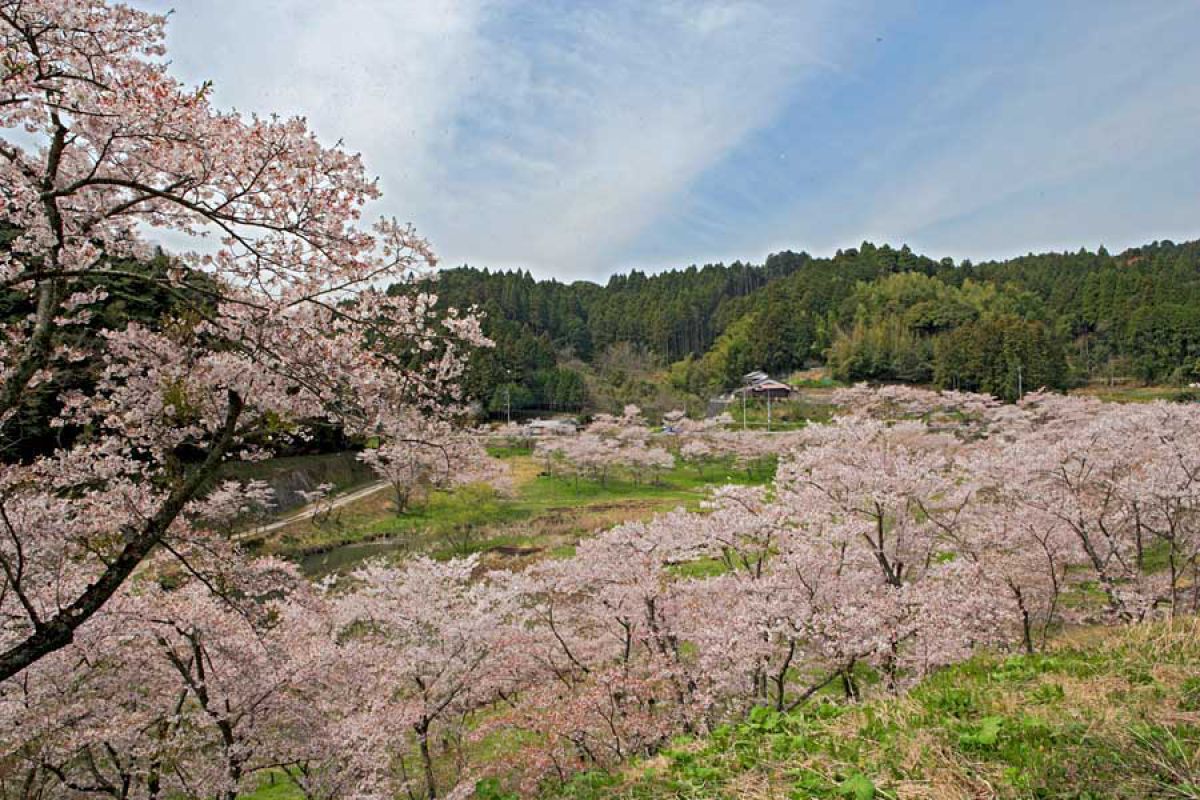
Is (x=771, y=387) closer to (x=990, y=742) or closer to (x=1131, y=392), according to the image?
(x=1131, y=392)

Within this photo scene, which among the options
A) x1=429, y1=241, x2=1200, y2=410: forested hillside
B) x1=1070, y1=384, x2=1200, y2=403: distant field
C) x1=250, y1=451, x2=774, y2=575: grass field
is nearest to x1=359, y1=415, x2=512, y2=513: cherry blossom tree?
x1=250, y1=451, x2=774, y2=575: grass field

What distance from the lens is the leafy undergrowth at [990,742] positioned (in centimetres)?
280

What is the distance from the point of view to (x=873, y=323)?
72.9m

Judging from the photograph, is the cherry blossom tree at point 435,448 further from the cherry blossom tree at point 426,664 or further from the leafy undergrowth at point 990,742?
the cherry blossom tree at point 426,664

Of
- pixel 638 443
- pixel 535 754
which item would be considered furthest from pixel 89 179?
pixel 638 443

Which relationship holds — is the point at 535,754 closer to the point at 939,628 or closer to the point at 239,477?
the point at 939,628

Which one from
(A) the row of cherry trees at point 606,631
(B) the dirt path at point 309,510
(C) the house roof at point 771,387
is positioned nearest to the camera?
(A) the row of cherry trees at point 606,631

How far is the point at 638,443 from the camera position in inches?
1698

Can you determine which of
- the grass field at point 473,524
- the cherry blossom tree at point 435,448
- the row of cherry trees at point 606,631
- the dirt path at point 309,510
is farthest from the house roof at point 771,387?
the cherry blossom tree at point 435,448

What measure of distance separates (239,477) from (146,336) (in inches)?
1055

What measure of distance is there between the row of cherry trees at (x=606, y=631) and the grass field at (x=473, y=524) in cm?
1215

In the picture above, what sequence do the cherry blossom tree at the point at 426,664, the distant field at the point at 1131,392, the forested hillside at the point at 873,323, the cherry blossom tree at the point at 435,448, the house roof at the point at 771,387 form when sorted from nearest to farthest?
the cherry blossom tree at the point at 435,448
the cherry blossom tree at the point at 426,664
the distant field at the point at 1131,392
the forested hillside at the point at 873,323
the house roof at the point at 771,387

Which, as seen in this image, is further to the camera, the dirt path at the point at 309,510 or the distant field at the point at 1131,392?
the distant field at the point at 1131,392

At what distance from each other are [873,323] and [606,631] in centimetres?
7130
